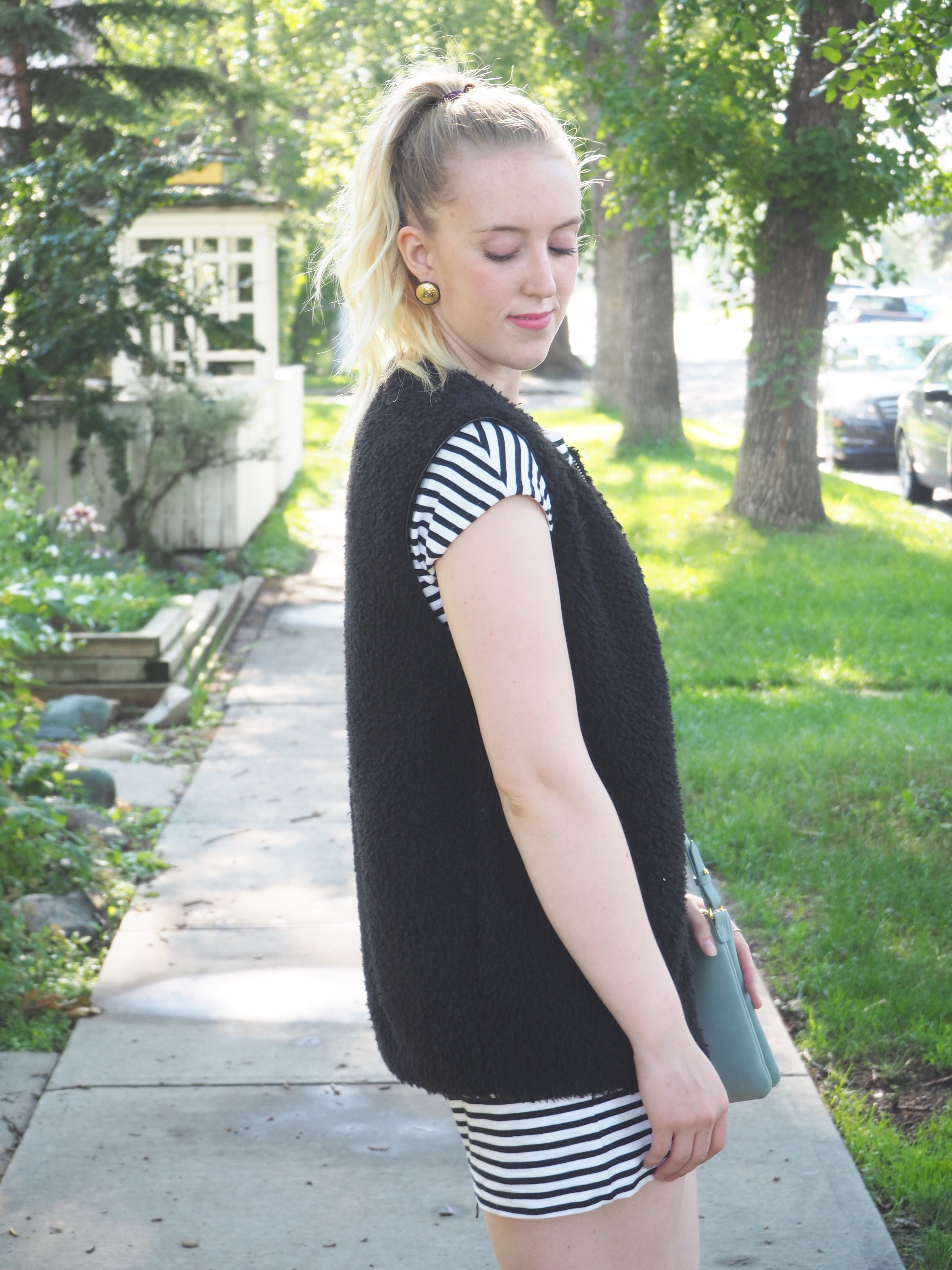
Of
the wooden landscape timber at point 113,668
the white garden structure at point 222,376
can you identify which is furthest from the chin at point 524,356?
the white garden structure at point 222,376

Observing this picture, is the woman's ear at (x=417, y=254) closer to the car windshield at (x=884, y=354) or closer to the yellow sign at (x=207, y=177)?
the yellow sign at (x=207, y=177)

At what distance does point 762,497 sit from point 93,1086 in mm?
8352

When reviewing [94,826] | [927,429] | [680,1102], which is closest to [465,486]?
[680,1102]

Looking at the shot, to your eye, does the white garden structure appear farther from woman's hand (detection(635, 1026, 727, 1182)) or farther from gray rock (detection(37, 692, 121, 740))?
woman's hand (detection(635, 1026, 727, 1182))

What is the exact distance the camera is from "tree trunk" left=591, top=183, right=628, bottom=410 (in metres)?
20.1

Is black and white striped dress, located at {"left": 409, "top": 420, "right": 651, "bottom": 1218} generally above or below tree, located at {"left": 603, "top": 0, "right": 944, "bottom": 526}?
below

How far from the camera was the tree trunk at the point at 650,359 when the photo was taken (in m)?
15.6

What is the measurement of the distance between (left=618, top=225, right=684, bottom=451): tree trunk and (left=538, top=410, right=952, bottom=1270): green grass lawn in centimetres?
553

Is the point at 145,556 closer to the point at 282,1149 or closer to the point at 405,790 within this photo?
the point at 282,1149

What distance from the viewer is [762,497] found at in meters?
10.7

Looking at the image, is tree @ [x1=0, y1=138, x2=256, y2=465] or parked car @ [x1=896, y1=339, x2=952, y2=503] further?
parked car @ [x1=896, y1=339, x2=952, y2=503]

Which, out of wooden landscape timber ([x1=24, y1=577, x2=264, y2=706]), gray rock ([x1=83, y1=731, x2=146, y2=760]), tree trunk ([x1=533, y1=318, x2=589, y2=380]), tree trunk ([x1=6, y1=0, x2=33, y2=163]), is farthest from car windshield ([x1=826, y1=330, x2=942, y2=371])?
tree trunk ([x1=533, y1=318, x2=589, y2=380])

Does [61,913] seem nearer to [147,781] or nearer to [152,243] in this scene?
[147,781]

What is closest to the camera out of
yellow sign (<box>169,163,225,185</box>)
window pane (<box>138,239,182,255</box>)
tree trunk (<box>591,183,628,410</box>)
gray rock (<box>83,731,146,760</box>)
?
gray rock (<box>83,731,146,760</box>)
